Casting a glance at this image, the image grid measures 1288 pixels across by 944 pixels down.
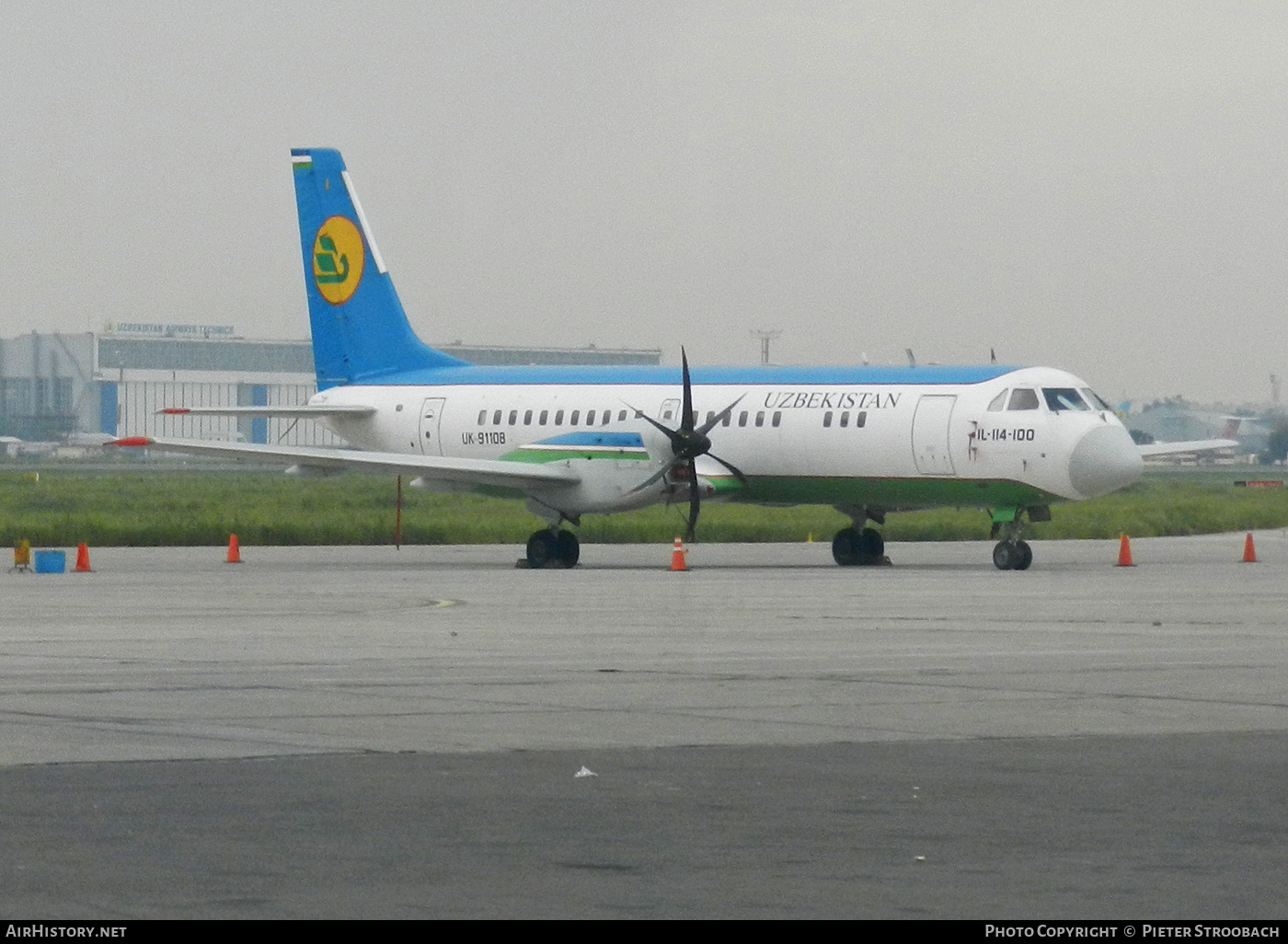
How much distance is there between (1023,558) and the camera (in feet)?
117

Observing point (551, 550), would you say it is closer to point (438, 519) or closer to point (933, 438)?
point (933, 438)

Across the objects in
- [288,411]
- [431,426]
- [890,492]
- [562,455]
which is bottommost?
[890,492]

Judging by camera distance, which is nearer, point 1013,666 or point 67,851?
point 67,851

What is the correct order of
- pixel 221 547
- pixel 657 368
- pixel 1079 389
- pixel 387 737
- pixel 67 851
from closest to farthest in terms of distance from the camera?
pixel 67 851
pixel 387 737
pixel 1079 389
pixel 657 368
pixel 221 547

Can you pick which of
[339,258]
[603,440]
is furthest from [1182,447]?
[339,258]

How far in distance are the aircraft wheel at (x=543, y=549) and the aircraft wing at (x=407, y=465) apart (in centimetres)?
87

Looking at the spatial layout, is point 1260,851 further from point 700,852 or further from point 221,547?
point 221,547

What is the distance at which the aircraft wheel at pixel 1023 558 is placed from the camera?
3547cm

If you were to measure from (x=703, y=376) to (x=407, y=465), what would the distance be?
6.11 metres

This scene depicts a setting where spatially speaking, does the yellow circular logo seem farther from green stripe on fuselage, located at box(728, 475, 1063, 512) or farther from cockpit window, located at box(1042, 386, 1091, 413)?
cockpit window, located at box(1042, 386, 1091, 413)

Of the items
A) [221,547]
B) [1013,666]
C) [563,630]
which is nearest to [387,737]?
[1013,666]

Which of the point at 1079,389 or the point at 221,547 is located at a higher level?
the point at 1079,389

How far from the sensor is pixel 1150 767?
12195 mm

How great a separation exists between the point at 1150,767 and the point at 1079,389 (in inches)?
987
